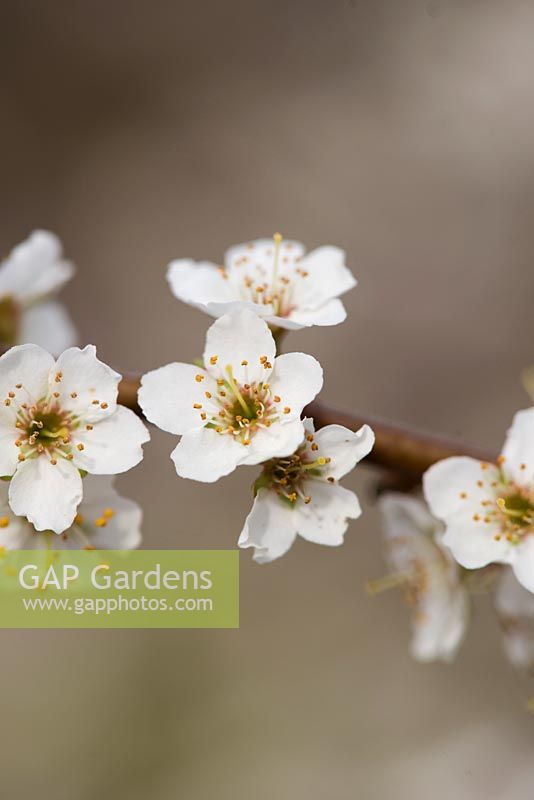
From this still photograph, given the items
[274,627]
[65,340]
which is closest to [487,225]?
[274,627]

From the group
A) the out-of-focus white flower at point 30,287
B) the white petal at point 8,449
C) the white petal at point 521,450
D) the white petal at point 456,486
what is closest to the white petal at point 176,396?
the white petal at point 8,449

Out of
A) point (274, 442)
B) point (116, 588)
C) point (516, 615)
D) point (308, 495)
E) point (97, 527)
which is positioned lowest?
point (516, 615)

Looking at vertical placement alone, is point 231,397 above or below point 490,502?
above

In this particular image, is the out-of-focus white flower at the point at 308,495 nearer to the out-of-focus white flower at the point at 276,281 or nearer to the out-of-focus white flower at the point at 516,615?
the out-of-focus white flower at the point at 276,281

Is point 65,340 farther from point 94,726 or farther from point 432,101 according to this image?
point 432,101

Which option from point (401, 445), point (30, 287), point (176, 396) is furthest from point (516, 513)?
point (30, 287)

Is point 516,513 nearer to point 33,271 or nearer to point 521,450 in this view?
point 521,450

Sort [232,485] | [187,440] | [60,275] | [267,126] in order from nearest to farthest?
1. [187,440]
2. [60,275]
3. [232,485]
4. [267,126]
